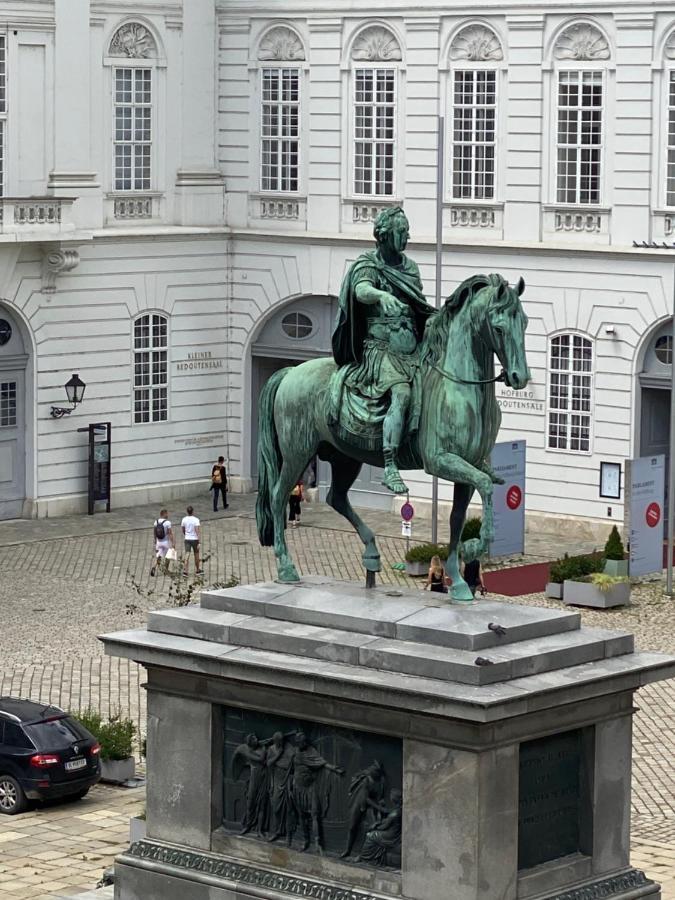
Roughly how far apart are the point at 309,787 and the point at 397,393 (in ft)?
11.7

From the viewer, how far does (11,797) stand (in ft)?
96.4

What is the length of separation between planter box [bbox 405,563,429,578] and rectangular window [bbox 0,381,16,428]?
9870mm

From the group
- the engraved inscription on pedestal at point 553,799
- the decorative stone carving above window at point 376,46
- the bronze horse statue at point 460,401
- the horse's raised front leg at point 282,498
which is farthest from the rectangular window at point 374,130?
the engraved inscription on pedestal at point 553,799

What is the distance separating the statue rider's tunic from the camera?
2342 centimetres

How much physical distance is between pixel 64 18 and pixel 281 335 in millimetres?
7823

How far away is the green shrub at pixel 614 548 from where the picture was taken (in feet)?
141

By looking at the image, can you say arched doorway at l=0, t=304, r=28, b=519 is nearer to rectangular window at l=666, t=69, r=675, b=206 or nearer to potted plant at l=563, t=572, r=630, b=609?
rectangular window at l=666, t=69, r=675, b=206

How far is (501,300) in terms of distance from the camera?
22.5 m

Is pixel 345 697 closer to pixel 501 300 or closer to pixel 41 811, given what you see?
pixel 501 300

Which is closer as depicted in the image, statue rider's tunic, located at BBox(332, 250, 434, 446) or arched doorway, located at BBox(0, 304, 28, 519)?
statue rider's tunic, located at BBox(332, 250, 434, 446)

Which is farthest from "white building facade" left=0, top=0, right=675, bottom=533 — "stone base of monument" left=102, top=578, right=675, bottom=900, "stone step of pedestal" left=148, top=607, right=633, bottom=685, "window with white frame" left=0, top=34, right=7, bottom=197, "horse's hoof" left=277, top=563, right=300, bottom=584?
"stone base of monument" left=102, top=578, right=675, bottom=900

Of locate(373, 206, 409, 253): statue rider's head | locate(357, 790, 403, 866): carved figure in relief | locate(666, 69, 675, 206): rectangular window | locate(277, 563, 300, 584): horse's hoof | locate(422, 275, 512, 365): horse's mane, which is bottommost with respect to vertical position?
locate(357, 790, 403, 866): carved figure in relief

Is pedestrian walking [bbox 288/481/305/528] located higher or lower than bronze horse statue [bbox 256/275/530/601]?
lower

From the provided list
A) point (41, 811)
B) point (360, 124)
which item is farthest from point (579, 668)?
point (360, 124)
